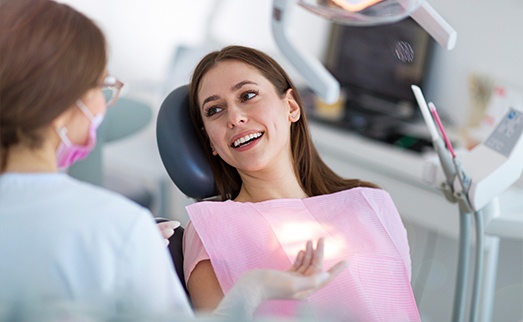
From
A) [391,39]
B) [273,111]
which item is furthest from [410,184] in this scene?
[273,111]

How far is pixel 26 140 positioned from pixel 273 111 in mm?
723

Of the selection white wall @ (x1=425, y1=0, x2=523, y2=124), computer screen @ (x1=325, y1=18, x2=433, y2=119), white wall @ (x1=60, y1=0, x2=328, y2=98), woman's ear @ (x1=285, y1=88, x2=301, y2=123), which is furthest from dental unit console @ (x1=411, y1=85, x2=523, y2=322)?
white wall @ (x1=60, y1=0, x2=328, y2=98)

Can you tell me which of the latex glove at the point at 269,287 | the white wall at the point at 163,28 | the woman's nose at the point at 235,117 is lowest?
the white wall at the point at 163,28

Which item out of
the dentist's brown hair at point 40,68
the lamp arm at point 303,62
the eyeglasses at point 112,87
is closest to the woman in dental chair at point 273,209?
the lamp arm at point 303,62

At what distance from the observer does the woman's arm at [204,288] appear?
1496 mm

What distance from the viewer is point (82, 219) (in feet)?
3.43

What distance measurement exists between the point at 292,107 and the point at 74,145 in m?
0.75

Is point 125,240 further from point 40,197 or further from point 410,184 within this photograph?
point 410,184

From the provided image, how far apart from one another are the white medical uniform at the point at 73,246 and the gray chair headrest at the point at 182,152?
636 millimetres

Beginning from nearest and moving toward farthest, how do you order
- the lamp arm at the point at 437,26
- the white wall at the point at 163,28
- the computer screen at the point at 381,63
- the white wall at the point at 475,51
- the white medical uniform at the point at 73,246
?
the white medical uniform at the point at 73,246, the lamp arm at the point at 437,26, the white wall at the point at 475,51, the computer screen at the point at 381,63, the white wall at the point at 163,28

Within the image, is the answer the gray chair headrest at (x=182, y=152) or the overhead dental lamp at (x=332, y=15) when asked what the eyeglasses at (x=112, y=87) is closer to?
the gray chair headrest at (x=182, y=152)

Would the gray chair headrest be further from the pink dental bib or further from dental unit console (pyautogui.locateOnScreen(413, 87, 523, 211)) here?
dental unit console (pyautogui.locateOnScreen(413, 87, 523, 211))

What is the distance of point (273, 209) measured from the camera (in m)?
1.66

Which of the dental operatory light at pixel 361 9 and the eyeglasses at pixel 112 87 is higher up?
the dental operatory light at pixel 361 9
